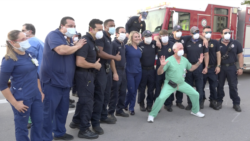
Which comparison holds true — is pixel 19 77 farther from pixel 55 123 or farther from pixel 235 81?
pixel 235 81

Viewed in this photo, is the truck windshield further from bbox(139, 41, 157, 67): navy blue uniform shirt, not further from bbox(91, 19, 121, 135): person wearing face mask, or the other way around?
bbox(91, 19, 121, 135): person wearing face mask

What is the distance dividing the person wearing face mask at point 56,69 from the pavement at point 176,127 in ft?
2.51

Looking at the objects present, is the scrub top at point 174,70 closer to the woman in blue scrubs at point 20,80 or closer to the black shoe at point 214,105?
the black shoe at point 214,105

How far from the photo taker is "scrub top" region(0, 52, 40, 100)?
247 cm

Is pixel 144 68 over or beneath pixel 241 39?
beneath

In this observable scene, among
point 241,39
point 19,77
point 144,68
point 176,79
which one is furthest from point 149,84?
point 241,39

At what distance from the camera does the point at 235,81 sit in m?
5.26

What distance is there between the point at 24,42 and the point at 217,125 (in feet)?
12.2

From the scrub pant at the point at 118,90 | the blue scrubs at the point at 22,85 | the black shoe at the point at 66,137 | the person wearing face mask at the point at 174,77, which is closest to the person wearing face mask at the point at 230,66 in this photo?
the person wearing face mask at the point at 174,77

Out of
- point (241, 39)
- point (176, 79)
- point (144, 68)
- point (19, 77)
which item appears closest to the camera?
point (19, 77)

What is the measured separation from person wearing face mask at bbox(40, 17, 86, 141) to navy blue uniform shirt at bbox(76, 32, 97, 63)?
102 millimetres

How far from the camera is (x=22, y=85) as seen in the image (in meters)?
2.60

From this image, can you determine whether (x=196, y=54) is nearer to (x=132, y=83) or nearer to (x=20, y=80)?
(x=132, y=83)

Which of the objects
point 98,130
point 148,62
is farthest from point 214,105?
point 98,130
